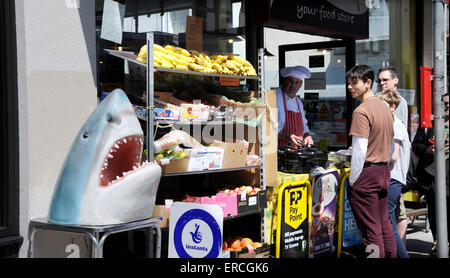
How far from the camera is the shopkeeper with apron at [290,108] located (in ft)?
20.6

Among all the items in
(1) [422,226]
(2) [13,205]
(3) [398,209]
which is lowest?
(1) [422,226]

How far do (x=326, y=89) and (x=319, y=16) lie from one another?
4.81 feet

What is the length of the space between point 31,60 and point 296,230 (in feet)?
10.1

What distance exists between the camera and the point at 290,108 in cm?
645

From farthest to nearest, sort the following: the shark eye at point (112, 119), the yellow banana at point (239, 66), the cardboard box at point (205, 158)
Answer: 1. the yellow banana at point (239, 66)
2. the cardboard box at point (205, 158)
3. the shark eye at point (112, 119)

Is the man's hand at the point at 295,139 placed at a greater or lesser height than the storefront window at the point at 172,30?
lesser

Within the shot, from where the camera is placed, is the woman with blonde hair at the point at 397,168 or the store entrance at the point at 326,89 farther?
the store entrance at the point at 326,89

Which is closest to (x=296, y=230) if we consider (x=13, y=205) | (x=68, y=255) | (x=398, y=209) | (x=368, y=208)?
(x=368, y=208)

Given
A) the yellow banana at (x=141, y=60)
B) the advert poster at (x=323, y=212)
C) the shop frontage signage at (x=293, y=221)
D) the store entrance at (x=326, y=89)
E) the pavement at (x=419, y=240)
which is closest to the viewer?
the yellow banana at (x=141, y=60)

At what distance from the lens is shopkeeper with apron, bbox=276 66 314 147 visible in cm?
627

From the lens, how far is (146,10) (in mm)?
5281

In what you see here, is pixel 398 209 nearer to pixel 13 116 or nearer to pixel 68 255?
pixel 68 255

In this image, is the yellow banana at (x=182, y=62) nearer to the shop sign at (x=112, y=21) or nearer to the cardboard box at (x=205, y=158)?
the shop sign at (x=112, y=21)

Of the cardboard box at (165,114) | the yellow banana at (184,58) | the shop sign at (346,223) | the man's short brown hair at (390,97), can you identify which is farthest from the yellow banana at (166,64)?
the shop sign at (346,223)
